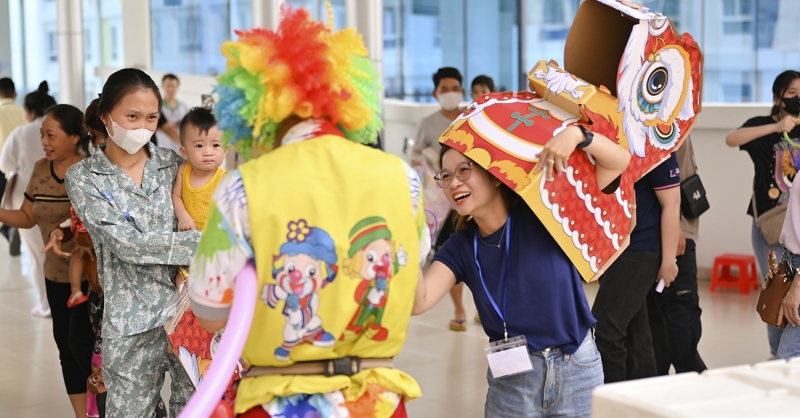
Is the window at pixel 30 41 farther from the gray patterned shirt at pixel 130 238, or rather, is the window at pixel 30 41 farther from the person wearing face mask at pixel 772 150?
the gray patterned shirt at pixel 130 238

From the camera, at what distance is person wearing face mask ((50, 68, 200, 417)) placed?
3.07 metres

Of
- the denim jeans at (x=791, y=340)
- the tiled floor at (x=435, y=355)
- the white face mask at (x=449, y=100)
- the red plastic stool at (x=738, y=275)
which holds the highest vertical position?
the white face mask at (x=449, y=100)

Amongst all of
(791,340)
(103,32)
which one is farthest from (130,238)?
(103,32)

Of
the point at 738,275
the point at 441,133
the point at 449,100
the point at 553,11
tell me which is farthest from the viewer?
the point at 553,11

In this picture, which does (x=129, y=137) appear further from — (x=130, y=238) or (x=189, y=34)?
(x=189, y=34)

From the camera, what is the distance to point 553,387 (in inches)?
102

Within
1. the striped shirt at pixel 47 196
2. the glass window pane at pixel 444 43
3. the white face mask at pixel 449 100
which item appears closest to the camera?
the striped shirt at pixel 47 196

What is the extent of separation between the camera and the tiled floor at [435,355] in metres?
4.78

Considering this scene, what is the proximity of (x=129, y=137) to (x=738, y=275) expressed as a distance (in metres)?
5.92

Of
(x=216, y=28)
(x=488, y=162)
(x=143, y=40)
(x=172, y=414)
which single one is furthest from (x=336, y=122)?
(x=216, y=28)

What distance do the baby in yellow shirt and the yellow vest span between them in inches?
56.2

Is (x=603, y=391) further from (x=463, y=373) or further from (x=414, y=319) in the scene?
(x=414, y=319)

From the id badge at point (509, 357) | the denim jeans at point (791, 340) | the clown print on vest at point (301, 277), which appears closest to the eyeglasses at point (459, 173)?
the id badge at point (509, 357)

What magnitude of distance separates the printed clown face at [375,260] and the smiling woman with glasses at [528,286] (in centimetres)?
55
